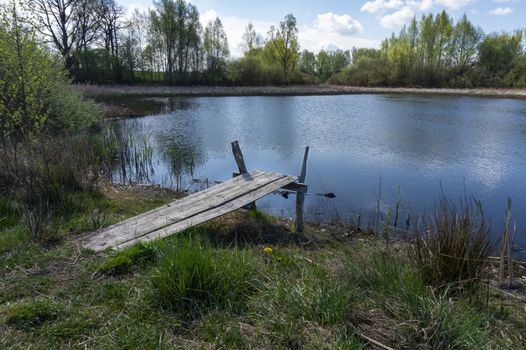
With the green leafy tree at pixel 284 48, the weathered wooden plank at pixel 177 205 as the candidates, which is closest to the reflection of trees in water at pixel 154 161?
the weathered wooden plank at pixel 177 205

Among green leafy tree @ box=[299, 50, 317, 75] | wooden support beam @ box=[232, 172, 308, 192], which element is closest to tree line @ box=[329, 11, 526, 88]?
green leafy tree @ box=[299, 50, 317, 75]

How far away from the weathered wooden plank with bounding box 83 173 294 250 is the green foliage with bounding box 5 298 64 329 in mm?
1372

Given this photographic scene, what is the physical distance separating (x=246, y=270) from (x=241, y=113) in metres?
23.6

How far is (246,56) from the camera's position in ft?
195

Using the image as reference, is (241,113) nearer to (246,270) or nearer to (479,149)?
(479,149)

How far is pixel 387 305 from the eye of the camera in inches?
106

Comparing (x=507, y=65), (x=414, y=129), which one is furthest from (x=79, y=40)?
(x=507, y=65)

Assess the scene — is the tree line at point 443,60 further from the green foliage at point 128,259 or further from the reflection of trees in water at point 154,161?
the green foliage at point 128,259

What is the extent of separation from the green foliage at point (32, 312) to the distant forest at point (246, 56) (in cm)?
4441

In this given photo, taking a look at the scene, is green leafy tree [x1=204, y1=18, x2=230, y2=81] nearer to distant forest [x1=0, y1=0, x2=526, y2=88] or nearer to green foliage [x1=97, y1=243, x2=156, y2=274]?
distant forest [x1=0, y1=0, x2=526, y2=88]

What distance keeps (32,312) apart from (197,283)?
1.25 m

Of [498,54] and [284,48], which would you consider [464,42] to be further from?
[284,48]

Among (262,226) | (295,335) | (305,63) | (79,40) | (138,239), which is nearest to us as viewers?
(295,335)

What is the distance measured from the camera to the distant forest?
46.1 metres
